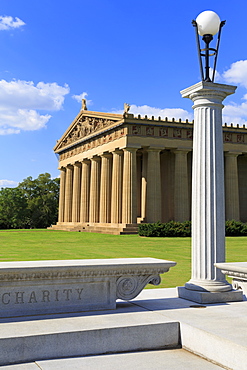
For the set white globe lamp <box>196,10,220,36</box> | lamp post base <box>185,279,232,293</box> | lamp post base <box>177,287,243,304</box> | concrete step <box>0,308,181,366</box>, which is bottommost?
concrete step <box>0,308,181,366</box>

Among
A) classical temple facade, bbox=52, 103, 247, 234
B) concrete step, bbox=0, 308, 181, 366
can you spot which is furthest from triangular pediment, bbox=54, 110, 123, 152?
concrete step, bbox=0, 308, 181, 366

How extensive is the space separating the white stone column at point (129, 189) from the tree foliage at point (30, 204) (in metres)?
44.8

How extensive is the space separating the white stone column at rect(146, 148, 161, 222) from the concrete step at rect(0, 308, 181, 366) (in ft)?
158

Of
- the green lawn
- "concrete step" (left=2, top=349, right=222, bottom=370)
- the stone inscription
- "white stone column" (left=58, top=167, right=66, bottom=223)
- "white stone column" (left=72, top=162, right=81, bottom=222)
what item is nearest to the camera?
"concrete step" (left=2, top=349, right=222, bottom=370)

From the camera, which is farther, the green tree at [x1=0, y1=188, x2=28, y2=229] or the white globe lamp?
Answer: the green tree at [x1=0, y1=188, x2=28, y2=229]

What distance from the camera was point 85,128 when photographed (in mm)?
71312

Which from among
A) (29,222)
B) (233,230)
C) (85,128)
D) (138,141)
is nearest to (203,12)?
(233,230)

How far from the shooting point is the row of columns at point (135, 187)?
55.6m

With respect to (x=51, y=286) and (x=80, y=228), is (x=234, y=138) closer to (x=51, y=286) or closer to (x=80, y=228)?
(x=80, y=228)

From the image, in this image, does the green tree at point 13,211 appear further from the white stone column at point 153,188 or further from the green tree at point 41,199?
the white stone column at point 153,188

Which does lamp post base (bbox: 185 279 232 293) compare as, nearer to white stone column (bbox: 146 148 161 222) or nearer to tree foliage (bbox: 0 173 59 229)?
white stone column (bbox: 146 148 161 222)

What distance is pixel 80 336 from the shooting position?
746 centimetres

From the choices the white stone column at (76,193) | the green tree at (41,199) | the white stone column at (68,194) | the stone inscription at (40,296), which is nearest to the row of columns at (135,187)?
the white stone column at (76,193)

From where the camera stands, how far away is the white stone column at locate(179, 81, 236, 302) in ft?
35.2
